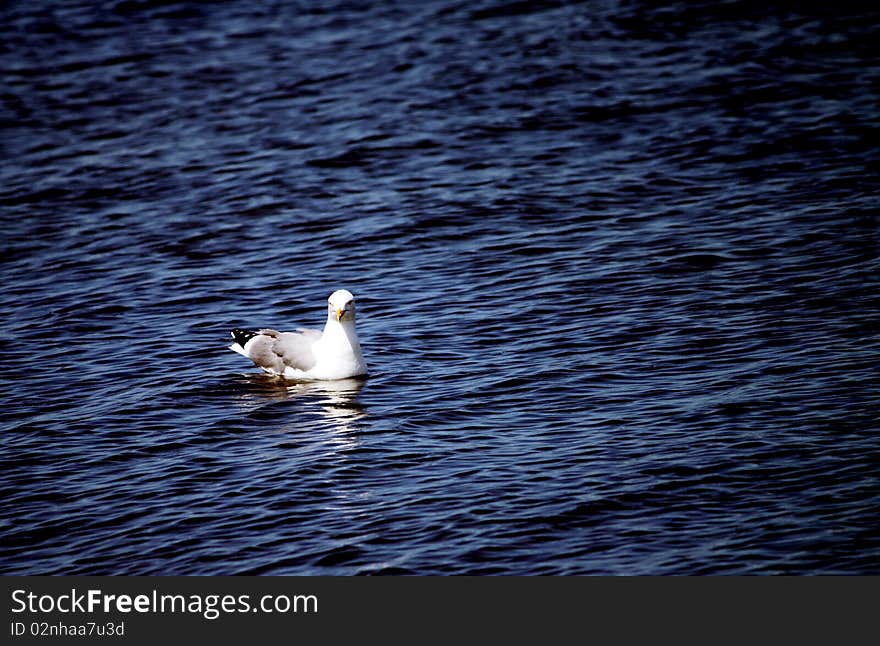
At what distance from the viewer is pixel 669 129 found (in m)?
21.3

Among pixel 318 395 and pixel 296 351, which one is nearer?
pixel 318 395

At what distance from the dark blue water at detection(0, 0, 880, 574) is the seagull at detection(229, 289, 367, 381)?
0.97 feet

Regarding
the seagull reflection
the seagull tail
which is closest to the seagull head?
the seagull reflection

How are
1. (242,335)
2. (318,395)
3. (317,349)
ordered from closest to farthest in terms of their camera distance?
(318,395) → (317,349) → (242,335)

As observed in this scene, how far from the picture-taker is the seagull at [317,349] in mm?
13750

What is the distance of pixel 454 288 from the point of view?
16453 millimetres

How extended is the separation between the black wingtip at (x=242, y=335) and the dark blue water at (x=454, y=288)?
39 cm

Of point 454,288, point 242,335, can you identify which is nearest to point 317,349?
point 242,335

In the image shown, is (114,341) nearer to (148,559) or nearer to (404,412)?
(404,412)

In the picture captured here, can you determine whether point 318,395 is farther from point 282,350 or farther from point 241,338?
point 241,338

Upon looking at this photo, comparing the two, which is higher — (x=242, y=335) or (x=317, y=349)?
(x=242, y=335)

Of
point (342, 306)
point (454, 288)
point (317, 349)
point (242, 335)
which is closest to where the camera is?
point (342, 306)

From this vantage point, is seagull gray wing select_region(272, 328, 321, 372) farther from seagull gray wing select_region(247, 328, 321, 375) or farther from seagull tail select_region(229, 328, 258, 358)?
seagull tail select_region(229, 328, 258, 358)

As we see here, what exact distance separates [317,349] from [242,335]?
3.08 ft
